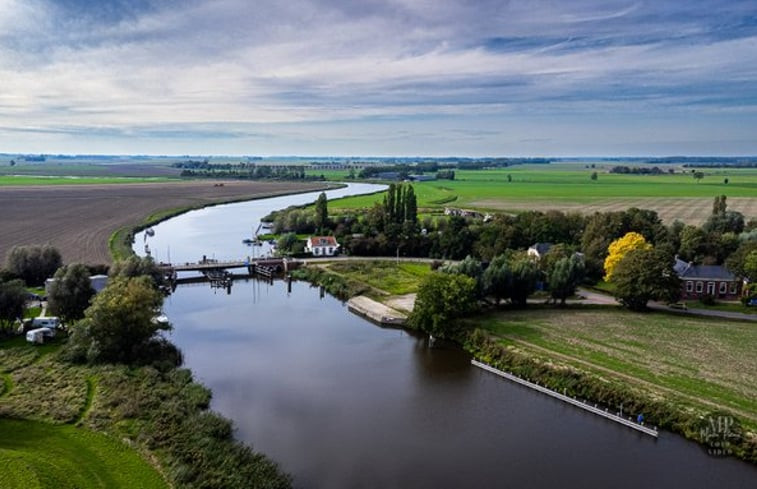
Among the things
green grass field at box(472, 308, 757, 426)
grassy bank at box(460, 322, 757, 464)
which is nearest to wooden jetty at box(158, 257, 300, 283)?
green grass field at box(472, 308, 757, 426)

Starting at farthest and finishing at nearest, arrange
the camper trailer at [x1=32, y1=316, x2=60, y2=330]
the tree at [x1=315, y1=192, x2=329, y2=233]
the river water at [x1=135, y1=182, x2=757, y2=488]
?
A: the tree at [x1=315, y1=192, x2=329, y2=233] → the camper trailer at [x1=32, y1=316, x2=60, y2=330] → the river water at [x1=135, y1=182, x2=757, y2=488]

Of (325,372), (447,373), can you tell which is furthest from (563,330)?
(325,372)

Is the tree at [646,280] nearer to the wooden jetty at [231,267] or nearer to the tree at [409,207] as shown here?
the wooden jetty at [231,267]

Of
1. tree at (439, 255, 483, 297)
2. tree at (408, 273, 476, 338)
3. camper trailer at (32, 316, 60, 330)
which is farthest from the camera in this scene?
tree at (439, 255, 483, 297)

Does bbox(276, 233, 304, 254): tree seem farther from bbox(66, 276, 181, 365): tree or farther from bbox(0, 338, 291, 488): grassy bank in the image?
bbox(0, 338, 291, 488): grassy bank

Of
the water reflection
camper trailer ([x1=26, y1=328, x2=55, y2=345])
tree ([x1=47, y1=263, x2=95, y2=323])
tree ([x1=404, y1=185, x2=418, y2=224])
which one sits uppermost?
tree ([x1=404, y1=185, x2=418, y2=224])

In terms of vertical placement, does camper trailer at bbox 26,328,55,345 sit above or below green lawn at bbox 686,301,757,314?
above
